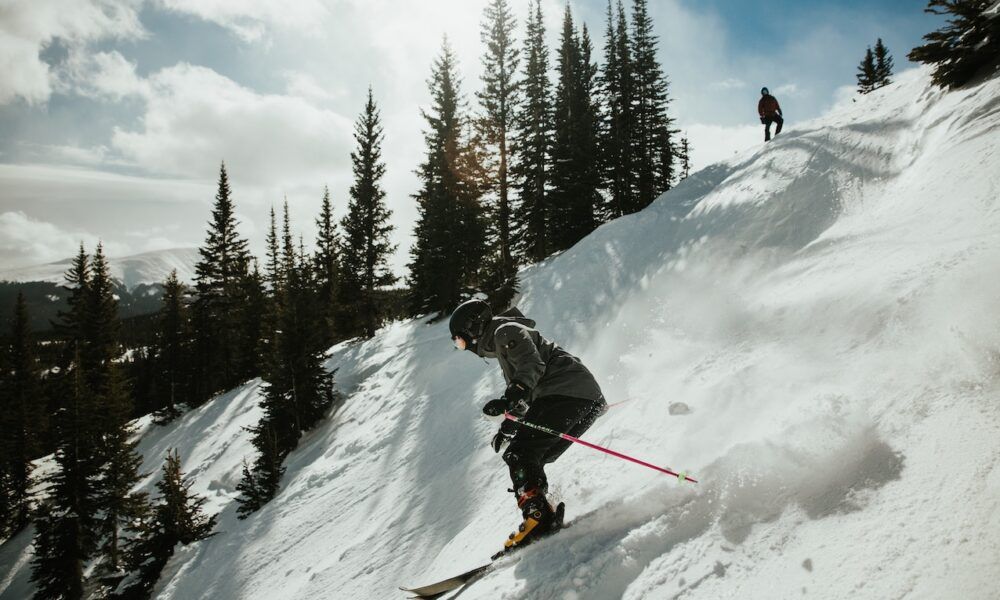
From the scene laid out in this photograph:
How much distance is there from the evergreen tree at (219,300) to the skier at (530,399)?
34448 mm

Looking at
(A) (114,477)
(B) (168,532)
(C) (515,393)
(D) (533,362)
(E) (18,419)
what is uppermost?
(D) (533,362)

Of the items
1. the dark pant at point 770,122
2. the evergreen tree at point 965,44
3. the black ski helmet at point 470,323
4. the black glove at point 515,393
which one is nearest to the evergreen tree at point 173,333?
the black ski helmet at point 470,323

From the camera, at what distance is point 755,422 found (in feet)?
14.4

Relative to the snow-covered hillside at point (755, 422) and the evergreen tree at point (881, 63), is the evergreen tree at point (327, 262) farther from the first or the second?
the evergreen tree at point (881, 63)

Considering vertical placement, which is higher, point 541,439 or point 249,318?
point 249,318

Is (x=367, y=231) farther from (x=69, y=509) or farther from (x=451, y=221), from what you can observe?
(x=69, y=509)

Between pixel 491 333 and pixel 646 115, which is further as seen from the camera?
pixel 646 115

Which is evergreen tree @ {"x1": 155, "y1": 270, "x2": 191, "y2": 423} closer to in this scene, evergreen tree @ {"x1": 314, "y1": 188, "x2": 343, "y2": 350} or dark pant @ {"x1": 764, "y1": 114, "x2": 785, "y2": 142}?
evergreen tree @ {"x1": 314, "y1": 188, "x2": 343, "y2": 350}

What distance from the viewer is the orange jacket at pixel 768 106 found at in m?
16.9

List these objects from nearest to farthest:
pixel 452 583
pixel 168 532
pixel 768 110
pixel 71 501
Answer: pixel 452 583 → pixel 168 532 → pixel 768 110 → pixel 71 501

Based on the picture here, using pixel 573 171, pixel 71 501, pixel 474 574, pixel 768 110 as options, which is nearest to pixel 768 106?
pixel 768 110

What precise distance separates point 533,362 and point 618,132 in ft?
101

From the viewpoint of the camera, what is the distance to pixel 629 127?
104ft

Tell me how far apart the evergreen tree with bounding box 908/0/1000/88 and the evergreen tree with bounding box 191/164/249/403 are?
126 feet
